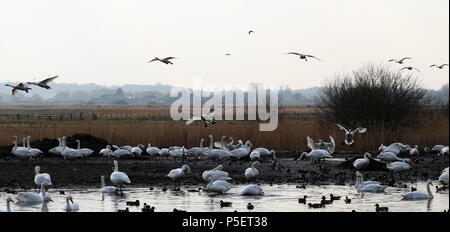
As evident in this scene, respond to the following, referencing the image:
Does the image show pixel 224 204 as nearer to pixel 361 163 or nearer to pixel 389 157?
pixel 361 163

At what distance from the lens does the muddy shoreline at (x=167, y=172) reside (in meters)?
24.7

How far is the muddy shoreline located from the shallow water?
5.80ft

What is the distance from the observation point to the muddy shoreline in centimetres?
2466

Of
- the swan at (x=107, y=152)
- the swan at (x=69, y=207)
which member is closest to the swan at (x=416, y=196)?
the swan at (x=69, y=207)

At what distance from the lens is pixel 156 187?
77.3 feet

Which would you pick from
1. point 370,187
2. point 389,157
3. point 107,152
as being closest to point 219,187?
point 370,187

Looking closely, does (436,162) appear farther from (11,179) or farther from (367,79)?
(11,179)

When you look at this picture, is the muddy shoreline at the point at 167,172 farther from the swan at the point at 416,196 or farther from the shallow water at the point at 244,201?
the swan at the point at 416,196

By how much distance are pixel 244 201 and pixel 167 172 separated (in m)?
7.59

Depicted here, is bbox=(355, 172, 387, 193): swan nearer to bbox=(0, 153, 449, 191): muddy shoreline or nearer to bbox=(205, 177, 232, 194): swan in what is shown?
bbox=(0, 153, 449, 191): muddy shoreline

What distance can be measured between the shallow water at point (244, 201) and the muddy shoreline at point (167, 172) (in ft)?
5.80

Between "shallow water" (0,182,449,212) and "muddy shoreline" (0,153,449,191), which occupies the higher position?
"muddy shoreline" (0,153,449,191)

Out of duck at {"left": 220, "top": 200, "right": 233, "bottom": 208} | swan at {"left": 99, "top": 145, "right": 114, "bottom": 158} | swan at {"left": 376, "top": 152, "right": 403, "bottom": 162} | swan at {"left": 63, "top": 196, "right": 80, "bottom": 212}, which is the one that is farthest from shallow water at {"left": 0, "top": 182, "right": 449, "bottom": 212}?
swan at {"left": 99, "top": 145, "right": 114, "bottom": 158}
